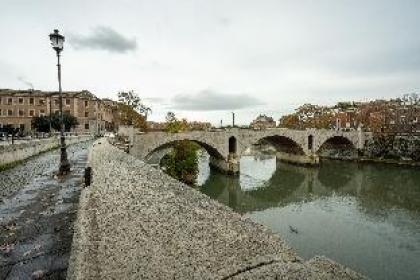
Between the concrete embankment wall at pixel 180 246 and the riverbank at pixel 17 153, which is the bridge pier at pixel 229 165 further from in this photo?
the concrete embankment wall at pixel 180 246

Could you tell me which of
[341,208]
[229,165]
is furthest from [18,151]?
[229,165]

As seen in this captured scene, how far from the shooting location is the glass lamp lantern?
14.4 m

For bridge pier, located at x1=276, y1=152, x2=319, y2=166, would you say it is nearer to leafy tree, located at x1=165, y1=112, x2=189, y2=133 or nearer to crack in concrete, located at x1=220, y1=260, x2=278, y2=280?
leafy tree, located at x1=165, y1=112, x2=189, y2=133

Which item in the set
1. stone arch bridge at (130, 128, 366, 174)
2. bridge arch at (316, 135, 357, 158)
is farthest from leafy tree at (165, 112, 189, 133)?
bridge arch at (316, 135, 357, 158)

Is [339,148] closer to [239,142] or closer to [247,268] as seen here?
[239,142]

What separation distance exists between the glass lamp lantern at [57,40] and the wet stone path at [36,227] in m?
5.54

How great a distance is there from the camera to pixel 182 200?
5.60 metres

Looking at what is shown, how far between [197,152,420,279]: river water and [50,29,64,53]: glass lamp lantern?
554 inches

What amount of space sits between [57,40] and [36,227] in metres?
9.92

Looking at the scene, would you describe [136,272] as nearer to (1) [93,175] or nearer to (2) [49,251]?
(2) [49,251]

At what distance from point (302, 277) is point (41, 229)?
19.2 ft

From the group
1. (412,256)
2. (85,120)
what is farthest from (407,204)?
(85,120)

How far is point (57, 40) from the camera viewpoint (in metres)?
14.5

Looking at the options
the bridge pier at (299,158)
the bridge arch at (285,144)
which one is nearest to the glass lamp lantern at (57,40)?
the bridge arch at (285,144)
